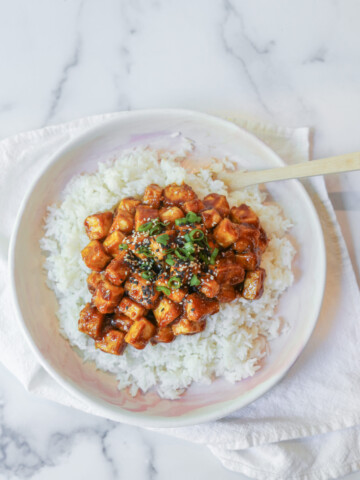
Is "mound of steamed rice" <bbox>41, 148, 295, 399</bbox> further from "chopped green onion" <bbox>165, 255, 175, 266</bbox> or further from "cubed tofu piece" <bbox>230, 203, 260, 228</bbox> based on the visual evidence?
"chopped green onion" <bbox>165, 255, 175, 266</bbox>

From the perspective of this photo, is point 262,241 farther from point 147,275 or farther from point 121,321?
point 121,321

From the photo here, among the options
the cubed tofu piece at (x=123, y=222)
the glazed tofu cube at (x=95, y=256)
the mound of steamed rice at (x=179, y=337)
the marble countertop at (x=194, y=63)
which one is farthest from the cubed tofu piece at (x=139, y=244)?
the marble countertop at (x=194, y=63)

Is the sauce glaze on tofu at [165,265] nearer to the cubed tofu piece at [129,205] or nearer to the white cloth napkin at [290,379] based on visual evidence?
the cubed tofu piece at [129,205]

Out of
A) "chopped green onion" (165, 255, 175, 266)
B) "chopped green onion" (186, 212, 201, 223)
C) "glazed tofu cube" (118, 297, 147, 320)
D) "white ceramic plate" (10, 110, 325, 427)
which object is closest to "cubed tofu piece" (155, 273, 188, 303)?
"chopped green onion" (165, 255, 175, 266)

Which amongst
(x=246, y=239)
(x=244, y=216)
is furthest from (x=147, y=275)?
(x=244, y=216)

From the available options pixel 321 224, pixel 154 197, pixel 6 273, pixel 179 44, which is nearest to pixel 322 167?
pixel 321 224
